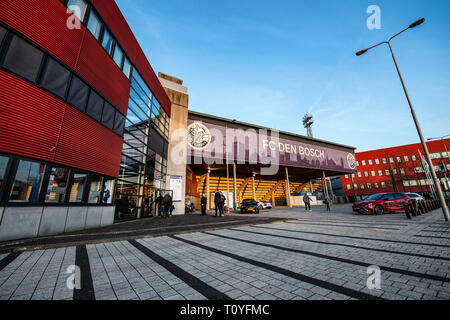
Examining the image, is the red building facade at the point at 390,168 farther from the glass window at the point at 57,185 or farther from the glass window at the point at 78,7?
the glass window at the point at 78,7

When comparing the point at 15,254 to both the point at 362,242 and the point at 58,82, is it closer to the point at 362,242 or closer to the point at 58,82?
the point at 58,82

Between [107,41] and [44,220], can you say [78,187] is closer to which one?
[44,220]

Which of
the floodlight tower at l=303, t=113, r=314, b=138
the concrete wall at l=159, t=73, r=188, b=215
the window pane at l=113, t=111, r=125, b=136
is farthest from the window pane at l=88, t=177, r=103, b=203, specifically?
the floodlight tower at l=303, t=113, r=314, b=138

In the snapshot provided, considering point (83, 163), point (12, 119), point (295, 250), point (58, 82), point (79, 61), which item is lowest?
point (295, 250)

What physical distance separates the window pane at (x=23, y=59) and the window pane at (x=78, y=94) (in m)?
1.32

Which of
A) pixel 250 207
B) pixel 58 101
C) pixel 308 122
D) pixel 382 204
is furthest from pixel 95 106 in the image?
pixel 308 122

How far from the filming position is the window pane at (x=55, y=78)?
281 inches

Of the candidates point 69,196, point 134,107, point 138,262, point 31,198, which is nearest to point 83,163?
point 69,196

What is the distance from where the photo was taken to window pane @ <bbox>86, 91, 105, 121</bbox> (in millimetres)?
9164

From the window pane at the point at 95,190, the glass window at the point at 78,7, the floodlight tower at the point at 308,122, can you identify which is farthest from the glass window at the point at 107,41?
the floodlight tower at the point at 308,122

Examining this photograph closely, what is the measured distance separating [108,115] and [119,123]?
104 cm

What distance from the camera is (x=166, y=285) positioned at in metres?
2.73

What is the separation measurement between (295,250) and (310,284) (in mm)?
2098

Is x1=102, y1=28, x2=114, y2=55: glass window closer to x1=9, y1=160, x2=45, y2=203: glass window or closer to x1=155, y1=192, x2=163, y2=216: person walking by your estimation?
x1=9, y1=160, x2=45, y2=203: glass window
